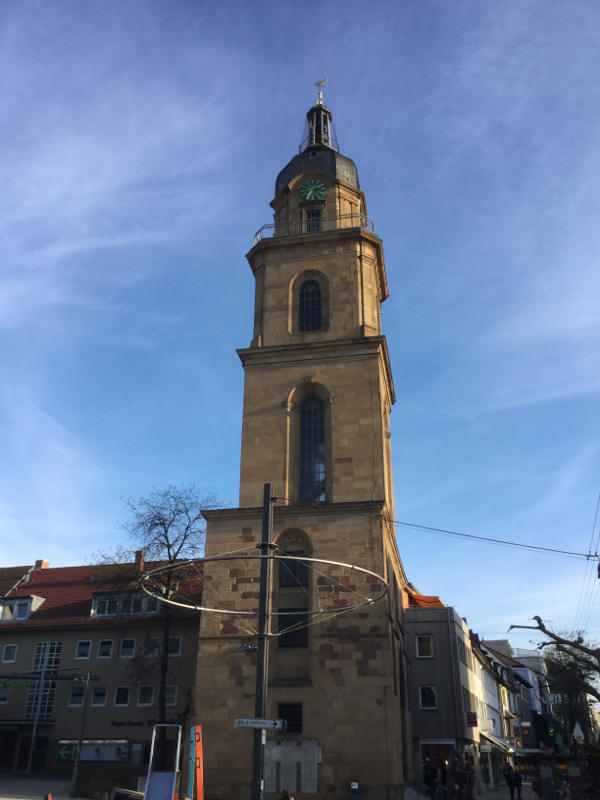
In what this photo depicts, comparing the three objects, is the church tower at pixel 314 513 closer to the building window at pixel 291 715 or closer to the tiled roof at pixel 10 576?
the building window at pixel 291 715

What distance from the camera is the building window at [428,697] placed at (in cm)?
3656

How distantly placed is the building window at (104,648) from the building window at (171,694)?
13.1ft

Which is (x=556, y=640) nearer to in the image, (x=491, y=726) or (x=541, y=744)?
(x=491, y=726)

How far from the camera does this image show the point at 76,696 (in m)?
39.0

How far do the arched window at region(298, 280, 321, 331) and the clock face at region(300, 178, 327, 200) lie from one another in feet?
17.0

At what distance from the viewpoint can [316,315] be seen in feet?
110

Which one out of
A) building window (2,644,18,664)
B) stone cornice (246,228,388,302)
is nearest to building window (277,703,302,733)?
stone cornice (246,228,388,302)

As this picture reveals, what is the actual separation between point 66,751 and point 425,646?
19.1 meters

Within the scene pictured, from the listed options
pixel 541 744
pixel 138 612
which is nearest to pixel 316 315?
pixel 138 612

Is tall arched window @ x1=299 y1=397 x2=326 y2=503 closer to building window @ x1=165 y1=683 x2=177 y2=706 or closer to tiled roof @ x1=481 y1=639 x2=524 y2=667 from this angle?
building window @ x1=165 y1=683 x2=177 y2=706

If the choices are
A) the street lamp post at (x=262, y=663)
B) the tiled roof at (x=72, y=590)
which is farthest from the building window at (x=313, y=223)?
the street lamp post at (x=262, y=663)

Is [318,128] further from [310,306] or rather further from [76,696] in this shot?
[76,696]

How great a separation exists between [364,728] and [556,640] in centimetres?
952

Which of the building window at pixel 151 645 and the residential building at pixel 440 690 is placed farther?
the building window at pixel 151 645
